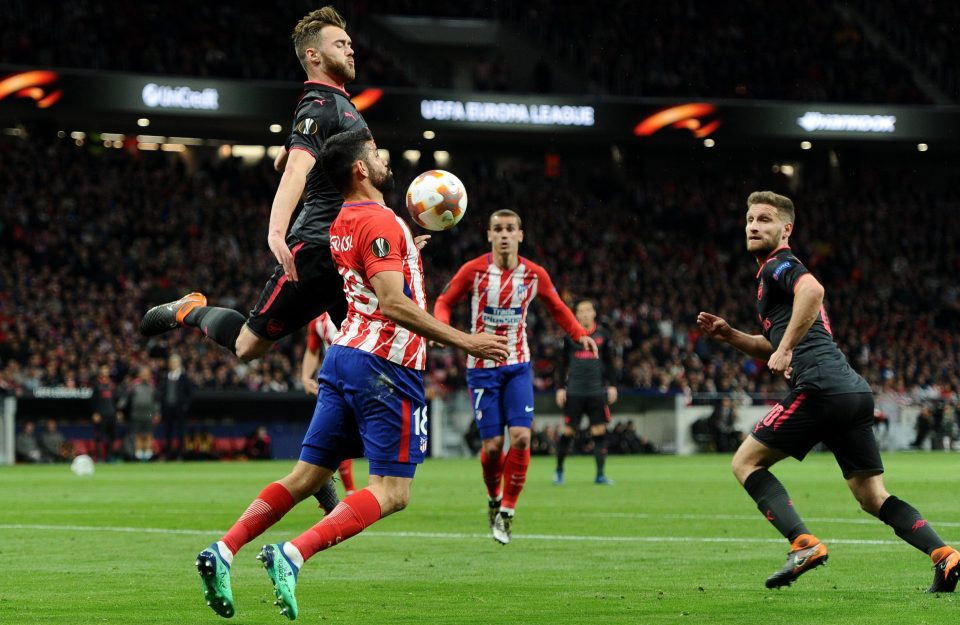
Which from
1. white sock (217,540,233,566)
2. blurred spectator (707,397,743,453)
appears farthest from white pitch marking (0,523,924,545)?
blurred spectator (707,397,743,453)

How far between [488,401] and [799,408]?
4673mm

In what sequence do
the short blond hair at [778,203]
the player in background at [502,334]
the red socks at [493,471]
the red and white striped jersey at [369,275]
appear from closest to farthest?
the red and white striped jersey at [369,275] < the short blond hair at [778,203] < the red socks at [493,471] < the player in background at [502,334]

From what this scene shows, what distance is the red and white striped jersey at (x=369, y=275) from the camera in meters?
6.78

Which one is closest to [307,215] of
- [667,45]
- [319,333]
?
[319,333]

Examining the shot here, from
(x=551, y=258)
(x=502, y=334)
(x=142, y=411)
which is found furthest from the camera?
(x=551, y=258)

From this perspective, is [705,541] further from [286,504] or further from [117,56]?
[117,56]

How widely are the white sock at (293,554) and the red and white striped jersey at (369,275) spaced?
3.34 ft

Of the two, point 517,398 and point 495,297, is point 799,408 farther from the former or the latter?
point 495,297

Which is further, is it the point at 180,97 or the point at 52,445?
the point at 180,97

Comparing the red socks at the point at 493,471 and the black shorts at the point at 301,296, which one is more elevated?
the black shorts at the point at 301,296

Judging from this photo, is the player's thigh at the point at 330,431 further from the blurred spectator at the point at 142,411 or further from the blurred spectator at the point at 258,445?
the blurred spectator at the point at 258,445

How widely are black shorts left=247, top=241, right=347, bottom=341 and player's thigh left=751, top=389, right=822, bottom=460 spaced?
8.41ft

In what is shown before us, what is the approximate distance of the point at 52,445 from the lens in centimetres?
2992

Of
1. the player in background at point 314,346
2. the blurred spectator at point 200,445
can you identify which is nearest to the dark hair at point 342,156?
the player in background at point 314,346
